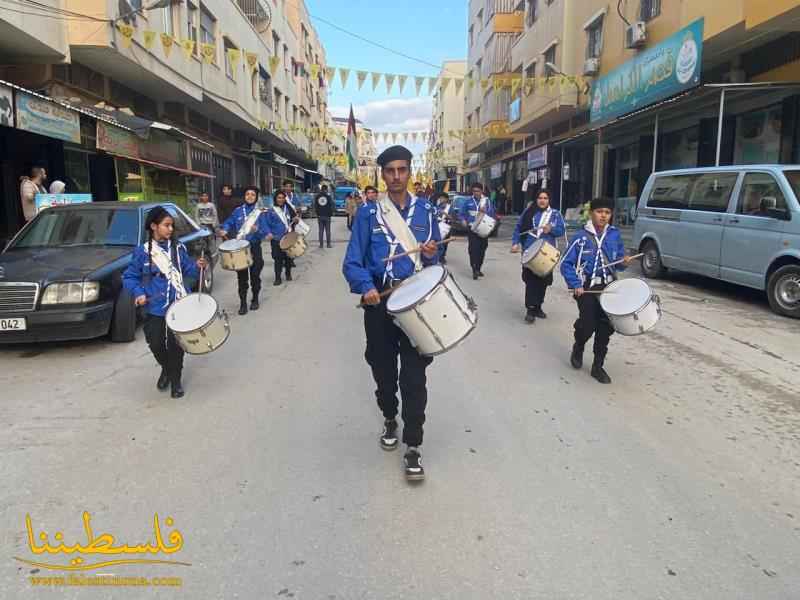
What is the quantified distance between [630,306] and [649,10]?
51.9 feet

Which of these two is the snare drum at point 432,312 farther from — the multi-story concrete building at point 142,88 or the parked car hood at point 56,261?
the multi-story concrete building at point 142,88

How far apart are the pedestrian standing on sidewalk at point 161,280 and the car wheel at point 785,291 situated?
7.40 m

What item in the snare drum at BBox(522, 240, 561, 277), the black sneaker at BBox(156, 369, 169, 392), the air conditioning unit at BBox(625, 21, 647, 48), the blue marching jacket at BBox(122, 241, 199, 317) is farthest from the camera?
the air conditioning unit at BBox(625, 21, 647, 48)

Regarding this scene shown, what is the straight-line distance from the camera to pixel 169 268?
5070mm

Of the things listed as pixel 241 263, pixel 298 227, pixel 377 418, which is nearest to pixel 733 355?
pixel 377 418

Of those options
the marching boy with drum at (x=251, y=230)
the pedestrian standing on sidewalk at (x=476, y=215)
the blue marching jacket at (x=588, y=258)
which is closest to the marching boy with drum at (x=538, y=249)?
the blue marching jacket at (x=588, y=258)

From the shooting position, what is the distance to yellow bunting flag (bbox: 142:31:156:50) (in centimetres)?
1448

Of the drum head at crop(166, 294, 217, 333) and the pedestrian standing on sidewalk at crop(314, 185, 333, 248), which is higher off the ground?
the pedestrian standing on sidewalk at crop(314, 185, 333, 248)

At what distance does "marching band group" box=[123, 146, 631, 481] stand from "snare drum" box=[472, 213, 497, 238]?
1.76m

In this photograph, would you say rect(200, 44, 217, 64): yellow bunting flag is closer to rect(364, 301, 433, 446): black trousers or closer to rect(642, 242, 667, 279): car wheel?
rect(642, 242, 667, 279): car wheel

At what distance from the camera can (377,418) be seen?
15.0 ft

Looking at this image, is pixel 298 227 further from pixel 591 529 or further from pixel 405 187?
pixel 591 529

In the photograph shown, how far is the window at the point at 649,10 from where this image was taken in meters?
17.1

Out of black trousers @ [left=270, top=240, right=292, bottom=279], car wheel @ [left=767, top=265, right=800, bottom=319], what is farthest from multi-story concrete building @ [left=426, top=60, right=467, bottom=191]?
car wheel @ [left=767, top=265, right=800, bottom=319]
